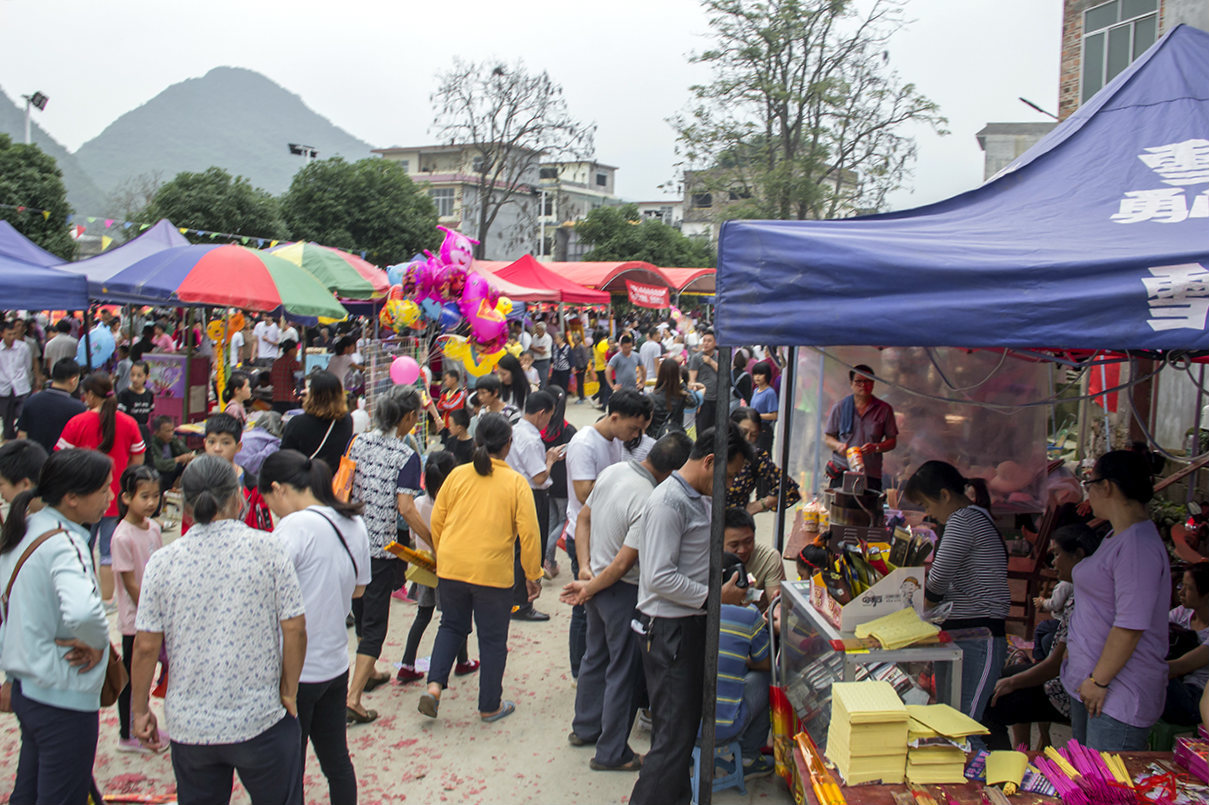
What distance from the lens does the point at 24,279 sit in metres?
5.70

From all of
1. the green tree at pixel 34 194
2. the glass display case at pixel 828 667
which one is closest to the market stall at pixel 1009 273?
the glass display case at pixel 828 667

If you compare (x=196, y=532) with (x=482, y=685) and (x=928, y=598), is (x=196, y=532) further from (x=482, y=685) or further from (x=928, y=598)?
(x=928, y=598)

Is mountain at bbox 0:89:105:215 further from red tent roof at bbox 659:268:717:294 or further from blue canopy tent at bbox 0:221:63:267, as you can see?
blue canopy tent at bbox 0:221:63:267

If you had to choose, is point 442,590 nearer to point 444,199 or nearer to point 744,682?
point 744,682

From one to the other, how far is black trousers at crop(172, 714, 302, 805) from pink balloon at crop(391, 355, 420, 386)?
512 cm

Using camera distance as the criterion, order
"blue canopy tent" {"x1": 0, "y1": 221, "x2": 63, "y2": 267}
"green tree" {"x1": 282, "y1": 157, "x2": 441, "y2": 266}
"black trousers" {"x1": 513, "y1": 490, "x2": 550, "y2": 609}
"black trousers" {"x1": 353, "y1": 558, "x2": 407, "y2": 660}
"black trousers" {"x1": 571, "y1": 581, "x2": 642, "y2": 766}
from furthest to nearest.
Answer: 1. "green tree" {"x1": 282, "y1": 157, "x2": 441, "y2": 266}
2. "blue canopy tent" {"x1": 0, "y1": 221, "x2": 63, "y2": 267}
3. "black trousers" {"x1": 513, "y1": 490, "x2": 550, "y2": 609}
4. "black trousers" {"x1": 353, "y1": 558, "x2": 407, "y2": 660}
5. "black trousers" {"x1": 571, "y1": 581, "x2": 642, "y2": 766}

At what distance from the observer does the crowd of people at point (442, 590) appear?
2.68m

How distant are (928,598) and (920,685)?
51cm

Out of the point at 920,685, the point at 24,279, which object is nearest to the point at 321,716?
the point at 920,685

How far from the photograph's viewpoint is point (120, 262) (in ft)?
32.9

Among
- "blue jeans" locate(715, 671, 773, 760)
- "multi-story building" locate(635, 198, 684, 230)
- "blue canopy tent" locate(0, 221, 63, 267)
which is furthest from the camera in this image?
"multi-story building" locate(635, 198, 684, 230)

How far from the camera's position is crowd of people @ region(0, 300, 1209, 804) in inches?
105

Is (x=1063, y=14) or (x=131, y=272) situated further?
(x=1063, y=14)

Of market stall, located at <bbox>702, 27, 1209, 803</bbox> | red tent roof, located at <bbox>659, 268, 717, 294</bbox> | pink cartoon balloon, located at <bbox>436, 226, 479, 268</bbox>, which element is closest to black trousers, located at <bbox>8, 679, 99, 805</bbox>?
market stall, located at <bbox>702, 27, 1209, 803</bbox>
